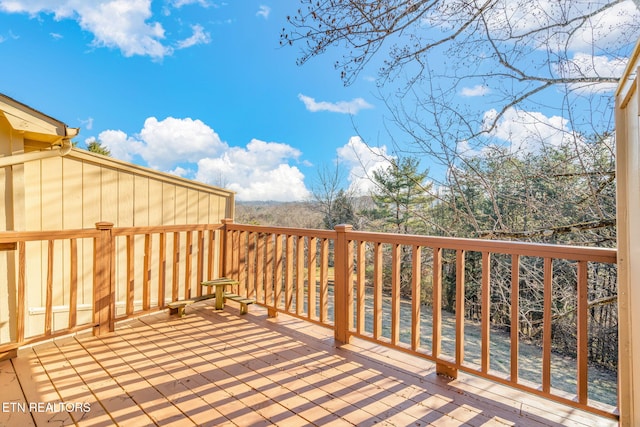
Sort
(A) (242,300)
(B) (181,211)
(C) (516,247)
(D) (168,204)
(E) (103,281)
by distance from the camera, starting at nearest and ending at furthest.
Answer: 1. (C) (516,247)
2. (E) (103,281)
3. (A) (242,300)
4. (D) (168,204)
5. (B) (181,211)

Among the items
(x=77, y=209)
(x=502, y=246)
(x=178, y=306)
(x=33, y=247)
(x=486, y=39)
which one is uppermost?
(x=486, y=39)

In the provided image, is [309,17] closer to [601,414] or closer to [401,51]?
[401,51]

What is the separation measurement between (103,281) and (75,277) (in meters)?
0.30

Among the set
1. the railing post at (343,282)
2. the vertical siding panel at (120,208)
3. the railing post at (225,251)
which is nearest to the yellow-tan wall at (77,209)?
the vertical siding panel at (120,208)

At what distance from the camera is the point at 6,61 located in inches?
253

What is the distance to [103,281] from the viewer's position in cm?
314

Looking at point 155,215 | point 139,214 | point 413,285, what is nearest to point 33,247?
point 139,214

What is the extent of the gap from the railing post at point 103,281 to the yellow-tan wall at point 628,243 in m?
3.84

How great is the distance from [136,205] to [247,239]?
1566 millimetres

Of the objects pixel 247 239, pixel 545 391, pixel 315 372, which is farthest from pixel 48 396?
pixel 545 391

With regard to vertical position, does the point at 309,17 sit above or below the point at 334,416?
above

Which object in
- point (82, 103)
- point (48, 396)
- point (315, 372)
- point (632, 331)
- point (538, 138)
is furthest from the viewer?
point (82, 103)

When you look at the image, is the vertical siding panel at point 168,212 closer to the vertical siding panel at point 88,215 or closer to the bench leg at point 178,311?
the bench leg at point 178,311

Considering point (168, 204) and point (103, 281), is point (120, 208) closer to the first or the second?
point (168, 204)
